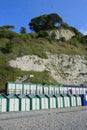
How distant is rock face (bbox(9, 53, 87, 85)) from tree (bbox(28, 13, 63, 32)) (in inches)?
1195

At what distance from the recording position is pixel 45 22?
382 ft

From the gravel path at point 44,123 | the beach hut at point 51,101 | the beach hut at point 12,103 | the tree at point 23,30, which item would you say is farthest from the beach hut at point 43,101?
the tree at point 23,30

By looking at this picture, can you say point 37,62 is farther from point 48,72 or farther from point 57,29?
point 57,29

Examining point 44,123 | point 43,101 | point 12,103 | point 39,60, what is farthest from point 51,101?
point 39,60

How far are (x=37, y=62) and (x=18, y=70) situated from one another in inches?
401

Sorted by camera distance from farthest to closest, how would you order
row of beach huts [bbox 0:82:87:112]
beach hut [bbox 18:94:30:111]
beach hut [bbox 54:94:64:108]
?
beach hut [bbox 54:94:64:108] → beach hut [bbox 18:94:30:111] → row of beach huts [bbox 0:82:87:112]

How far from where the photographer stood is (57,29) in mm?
112688

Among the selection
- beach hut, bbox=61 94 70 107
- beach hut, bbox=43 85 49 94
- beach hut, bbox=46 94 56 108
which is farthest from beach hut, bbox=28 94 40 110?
beach hut, bbox=43 85 49 94

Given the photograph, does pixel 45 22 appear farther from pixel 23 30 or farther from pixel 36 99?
pixel 36 99

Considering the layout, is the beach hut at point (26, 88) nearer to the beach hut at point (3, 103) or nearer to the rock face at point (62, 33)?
the beach hut at point (3, 103)

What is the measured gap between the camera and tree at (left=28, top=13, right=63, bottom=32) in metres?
116

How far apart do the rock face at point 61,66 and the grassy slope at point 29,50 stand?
2.17 m

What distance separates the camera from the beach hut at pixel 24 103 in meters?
39.3

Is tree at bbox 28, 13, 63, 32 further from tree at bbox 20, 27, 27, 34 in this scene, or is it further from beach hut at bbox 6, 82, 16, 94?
beach hut at bbox 6, 82, 16, 94
